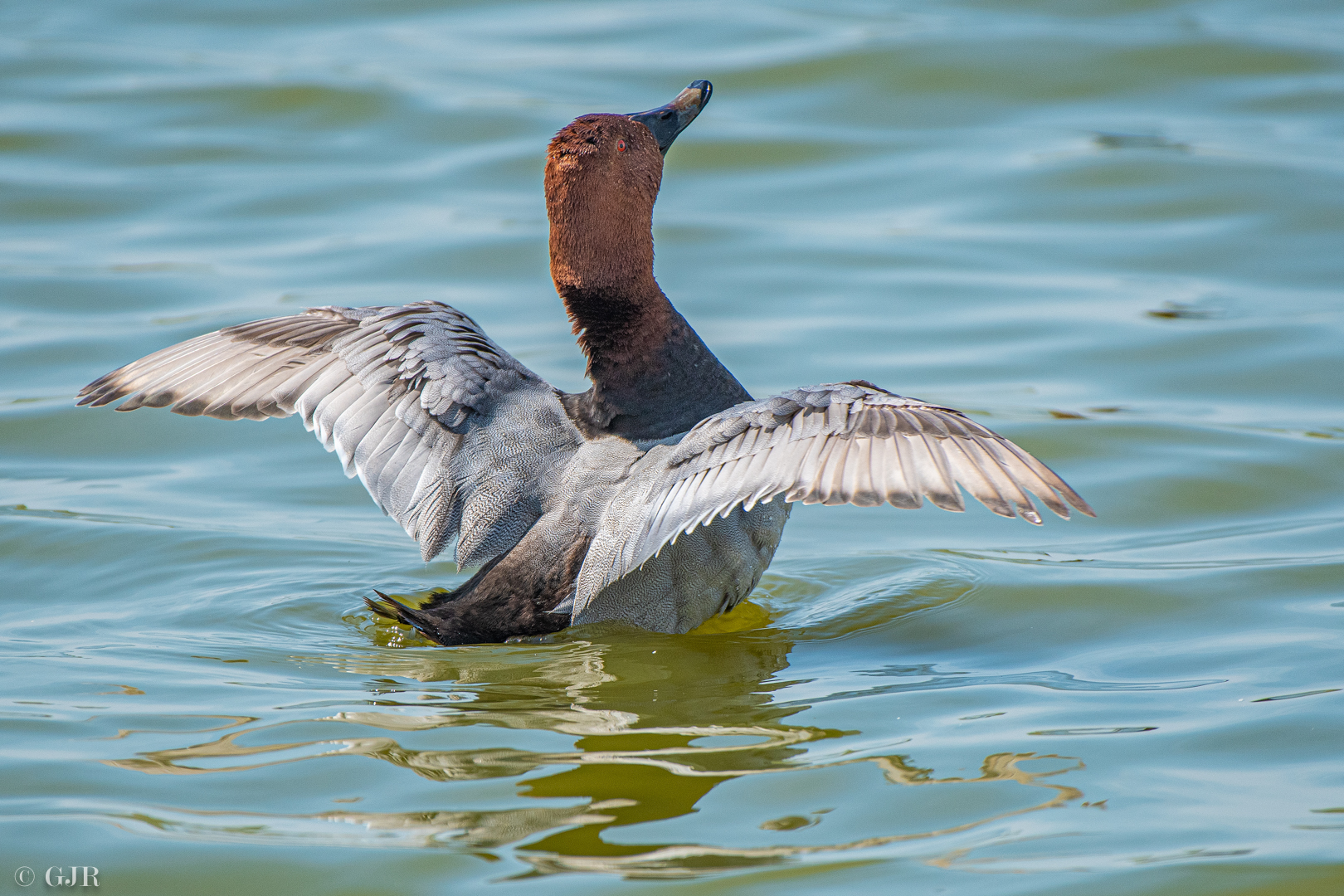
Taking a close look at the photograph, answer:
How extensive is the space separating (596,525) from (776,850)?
1.43m

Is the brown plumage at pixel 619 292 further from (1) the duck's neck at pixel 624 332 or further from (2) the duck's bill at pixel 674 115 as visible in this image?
(2) the duck's bill at pixel 674 115

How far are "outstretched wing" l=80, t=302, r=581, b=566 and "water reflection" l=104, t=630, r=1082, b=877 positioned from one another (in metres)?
0.46

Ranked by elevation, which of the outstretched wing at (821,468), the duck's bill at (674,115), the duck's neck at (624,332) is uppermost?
the duck's bill at (674,115)

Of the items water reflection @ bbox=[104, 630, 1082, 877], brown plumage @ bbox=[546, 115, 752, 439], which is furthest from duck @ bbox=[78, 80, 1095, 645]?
water reflection @ bbox=[104, 630, 1082, 877]

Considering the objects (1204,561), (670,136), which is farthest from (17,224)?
(1204,561)

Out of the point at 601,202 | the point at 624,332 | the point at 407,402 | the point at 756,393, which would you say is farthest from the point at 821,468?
the point at 756,393

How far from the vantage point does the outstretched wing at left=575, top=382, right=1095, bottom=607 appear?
3.88 metres

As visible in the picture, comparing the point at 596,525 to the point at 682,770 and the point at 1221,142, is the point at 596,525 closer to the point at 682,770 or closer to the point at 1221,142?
the point at 682,770

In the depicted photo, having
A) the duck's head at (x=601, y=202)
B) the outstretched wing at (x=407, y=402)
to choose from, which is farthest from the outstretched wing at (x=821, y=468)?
the duck's head at (x=601, y=202)

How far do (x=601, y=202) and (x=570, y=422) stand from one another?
0.72m

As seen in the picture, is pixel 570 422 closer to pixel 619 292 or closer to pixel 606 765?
pixel 619 292

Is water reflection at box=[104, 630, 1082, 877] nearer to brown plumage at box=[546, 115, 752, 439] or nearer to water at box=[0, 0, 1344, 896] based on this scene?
water at box=[0, 0, 1344, 896]

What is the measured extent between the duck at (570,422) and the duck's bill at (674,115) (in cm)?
2

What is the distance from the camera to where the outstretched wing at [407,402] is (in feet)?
15.9
